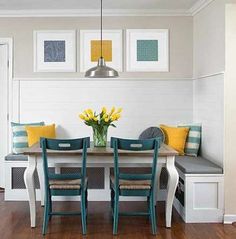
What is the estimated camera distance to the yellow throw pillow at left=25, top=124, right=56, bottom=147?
16.5ft

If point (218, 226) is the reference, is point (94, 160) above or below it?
above

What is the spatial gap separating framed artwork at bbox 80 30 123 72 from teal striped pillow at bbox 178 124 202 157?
1395 mm

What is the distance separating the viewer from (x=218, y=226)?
3979 mm

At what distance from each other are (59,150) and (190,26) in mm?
2891

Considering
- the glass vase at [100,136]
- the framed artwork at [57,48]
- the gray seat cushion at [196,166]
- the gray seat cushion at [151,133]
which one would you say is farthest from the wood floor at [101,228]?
the framed artwork at [57,48]

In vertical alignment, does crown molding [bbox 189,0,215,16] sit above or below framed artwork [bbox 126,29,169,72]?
above

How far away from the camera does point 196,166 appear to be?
422 centimetres

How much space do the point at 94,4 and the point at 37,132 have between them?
1871mm

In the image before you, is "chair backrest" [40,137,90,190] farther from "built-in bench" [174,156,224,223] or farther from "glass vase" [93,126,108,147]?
"built-in bench" [174,156,224,223]

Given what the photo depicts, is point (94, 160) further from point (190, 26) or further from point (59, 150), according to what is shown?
point (190, 26)

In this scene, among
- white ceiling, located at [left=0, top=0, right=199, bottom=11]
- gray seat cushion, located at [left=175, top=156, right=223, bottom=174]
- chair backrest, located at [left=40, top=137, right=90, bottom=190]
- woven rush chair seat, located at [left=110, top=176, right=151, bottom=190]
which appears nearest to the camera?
chair backrest, located at [left=40, top=137, right=90, bottom=190]

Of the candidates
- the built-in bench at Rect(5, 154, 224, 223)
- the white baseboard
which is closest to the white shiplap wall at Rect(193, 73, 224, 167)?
the built-in bench at Rect(5, 154, 224, 223)

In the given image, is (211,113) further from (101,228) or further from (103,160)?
(101,228)

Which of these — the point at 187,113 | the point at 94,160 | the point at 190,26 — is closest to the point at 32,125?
the point at 94,160
